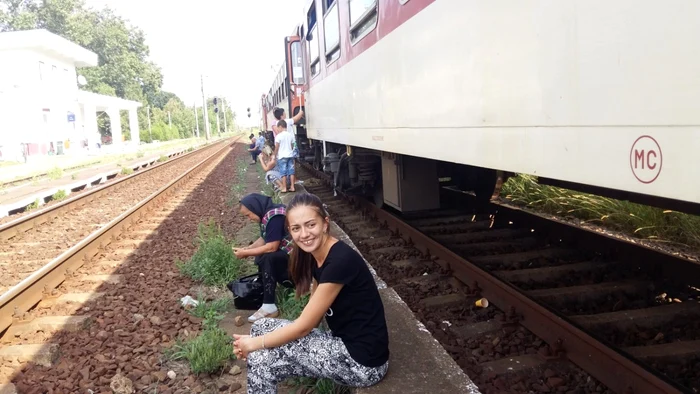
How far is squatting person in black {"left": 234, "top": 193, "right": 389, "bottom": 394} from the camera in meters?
2.64

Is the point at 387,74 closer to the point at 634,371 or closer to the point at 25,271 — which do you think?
the point at 634,371

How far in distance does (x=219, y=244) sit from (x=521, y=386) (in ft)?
12.3

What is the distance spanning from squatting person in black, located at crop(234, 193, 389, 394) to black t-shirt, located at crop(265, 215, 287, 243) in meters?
1.38

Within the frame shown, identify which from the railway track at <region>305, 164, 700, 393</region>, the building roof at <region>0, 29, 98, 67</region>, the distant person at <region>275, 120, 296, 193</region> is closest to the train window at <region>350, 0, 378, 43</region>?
the railway track at <region>305, 164, 700, 393</region>

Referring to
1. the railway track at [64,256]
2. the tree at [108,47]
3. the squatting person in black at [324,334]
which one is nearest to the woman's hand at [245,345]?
the squatting person in black at [324,334]

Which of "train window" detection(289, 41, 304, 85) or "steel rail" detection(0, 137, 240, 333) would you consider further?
"train window" detection(289, 41, 304, 85)

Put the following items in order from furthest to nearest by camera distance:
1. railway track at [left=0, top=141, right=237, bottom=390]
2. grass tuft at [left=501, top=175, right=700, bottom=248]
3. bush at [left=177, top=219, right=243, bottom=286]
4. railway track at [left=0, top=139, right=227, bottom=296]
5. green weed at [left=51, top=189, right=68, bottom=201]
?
1. green weed at [left=51, top=189, right=68, bottom=201]
2. railway track at [left=0, top=139, right=227, bottom=296]
3. bush at [left=177, top=219, right=243, bottom=286]
4. grass tuft at [left=501, top=175, right=700, bottom=248]
5. railway track at [left=0, top=141, right=237, bottom=390]

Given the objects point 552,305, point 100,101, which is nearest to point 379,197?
point 552,305

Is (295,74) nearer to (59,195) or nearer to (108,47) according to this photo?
(59,195)

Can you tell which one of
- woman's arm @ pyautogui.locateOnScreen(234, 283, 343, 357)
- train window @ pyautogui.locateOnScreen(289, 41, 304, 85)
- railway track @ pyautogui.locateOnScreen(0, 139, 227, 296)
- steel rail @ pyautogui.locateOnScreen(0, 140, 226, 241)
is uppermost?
train window @ pyautogui.locateOnScreen(289, 41, 304, 85)

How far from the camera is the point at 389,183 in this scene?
6008 mm

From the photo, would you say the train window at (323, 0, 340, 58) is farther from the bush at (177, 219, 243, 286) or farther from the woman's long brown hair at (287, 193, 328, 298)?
the woman's long brown hair at (287, 193, 328, 298)

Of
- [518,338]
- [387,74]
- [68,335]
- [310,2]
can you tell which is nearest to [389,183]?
[387,74]

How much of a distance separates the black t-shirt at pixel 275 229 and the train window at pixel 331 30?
2966mm
